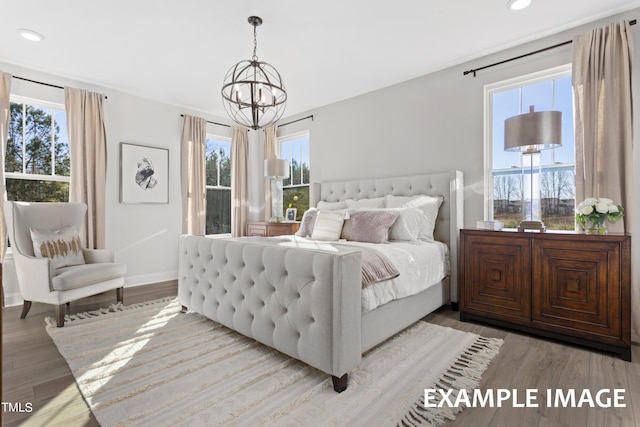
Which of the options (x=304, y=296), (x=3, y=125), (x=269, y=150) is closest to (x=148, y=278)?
(x=3, y=125)

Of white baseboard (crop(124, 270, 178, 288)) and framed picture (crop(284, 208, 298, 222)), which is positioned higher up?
framed picture (crop(284, 208, 298, 222))

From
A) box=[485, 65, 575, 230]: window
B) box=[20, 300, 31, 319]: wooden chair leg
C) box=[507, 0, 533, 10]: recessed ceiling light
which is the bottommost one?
box=[20, 300, 31, 319]: wooden chair leg

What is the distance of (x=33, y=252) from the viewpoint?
326 cm

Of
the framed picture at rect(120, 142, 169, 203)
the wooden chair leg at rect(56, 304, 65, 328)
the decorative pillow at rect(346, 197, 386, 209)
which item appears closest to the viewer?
the wooden chair leg at rect(56, 304, 65, 328)

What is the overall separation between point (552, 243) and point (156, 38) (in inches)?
160

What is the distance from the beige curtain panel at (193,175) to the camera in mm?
5152

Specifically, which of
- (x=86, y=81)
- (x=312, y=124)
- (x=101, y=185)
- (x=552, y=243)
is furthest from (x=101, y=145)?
(x=552, y=243)

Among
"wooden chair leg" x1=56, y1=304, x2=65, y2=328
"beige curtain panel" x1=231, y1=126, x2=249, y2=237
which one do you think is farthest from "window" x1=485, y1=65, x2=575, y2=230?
"wooden chair leg" x1=56, y1=304, x2=65, y2=328

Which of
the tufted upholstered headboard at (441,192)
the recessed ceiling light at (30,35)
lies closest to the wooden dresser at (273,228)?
the tufted upholstered headboard at (441,192)

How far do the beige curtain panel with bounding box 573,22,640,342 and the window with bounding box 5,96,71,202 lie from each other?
18.7ft

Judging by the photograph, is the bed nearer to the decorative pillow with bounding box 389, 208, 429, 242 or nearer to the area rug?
the area rug

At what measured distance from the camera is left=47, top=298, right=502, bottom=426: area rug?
1704mm

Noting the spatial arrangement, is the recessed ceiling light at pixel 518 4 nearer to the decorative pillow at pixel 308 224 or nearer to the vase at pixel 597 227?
the vase at pixel 597 227

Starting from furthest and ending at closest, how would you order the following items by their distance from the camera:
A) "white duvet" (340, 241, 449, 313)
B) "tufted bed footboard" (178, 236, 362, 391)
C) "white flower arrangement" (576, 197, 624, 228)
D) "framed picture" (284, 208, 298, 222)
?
1. "framed picture" (284, 208, 298, 222)
2. "white flower arrangement" (576, 197, 624, 228)
3. "white duvet" (340, 241, 449, 313)
4. "tufted bed footboard" (178, 236, 362, 391)
